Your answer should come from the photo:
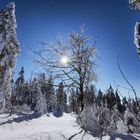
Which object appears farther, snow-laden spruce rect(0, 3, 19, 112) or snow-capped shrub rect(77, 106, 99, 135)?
snow-laden spruce rect(0, 3, 19, 112)

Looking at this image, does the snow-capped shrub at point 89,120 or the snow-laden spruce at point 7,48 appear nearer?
the snow-capped shrub at point 89,120

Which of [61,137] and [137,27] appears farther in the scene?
[61,137]

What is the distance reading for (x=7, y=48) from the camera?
2916 centimetres

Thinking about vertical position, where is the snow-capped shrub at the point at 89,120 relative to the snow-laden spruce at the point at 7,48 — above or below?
below

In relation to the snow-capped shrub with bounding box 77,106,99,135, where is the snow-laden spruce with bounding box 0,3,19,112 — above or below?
above

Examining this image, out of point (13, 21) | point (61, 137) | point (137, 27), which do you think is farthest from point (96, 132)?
point (13, 21)

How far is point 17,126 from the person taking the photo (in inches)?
822

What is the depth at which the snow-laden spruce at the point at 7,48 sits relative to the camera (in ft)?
94.1

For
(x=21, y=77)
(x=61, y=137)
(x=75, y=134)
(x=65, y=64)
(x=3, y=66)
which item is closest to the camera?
(x=61, y=137)

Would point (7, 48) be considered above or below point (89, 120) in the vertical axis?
above

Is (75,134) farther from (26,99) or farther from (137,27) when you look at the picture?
(26,99)

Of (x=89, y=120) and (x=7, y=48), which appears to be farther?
(x=7, y=48)

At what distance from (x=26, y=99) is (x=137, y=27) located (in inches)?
3191

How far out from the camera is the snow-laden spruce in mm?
28672
